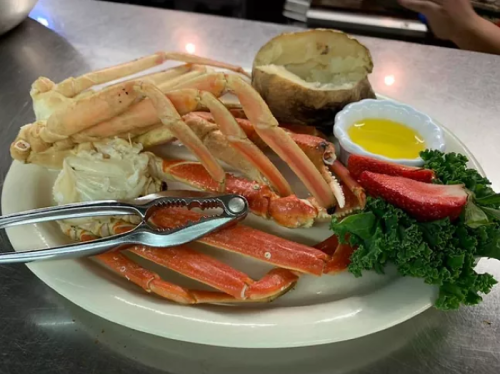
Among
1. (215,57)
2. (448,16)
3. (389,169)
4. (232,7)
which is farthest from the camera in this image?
(232,7)

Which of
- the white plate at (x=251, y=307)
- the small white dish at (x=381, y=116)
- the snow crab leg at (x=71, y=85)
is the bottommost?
the white plate at (x=251, y=307)

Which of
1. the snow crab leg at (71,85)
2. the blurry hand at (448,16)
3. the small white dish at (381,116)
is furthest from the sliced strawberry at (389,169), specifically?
the blurry hand at (448,16)

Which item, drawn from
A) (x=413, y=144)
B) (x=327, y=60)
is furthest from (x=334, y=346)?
(x=327, y=60)

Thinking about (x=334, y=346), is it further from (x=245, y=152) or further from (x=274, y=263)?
(x=245, y=152)

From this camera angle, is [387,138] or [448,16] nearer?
[387,138]

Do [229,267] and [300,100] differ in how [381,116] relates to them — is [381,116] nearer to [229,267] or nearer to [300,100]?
[300,100]

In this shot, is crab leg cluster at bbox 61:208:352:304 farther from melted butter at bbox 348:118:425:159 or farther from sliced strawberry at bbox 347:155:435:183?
melted butter at bbox 348:118:425:159

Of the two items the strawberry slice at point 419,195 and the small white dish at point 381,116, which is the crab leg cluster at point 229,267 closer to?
the strawberry slice at point 419,195

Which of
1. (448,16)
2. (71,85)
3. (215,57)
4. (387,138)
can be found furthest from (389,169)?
(448,16)
